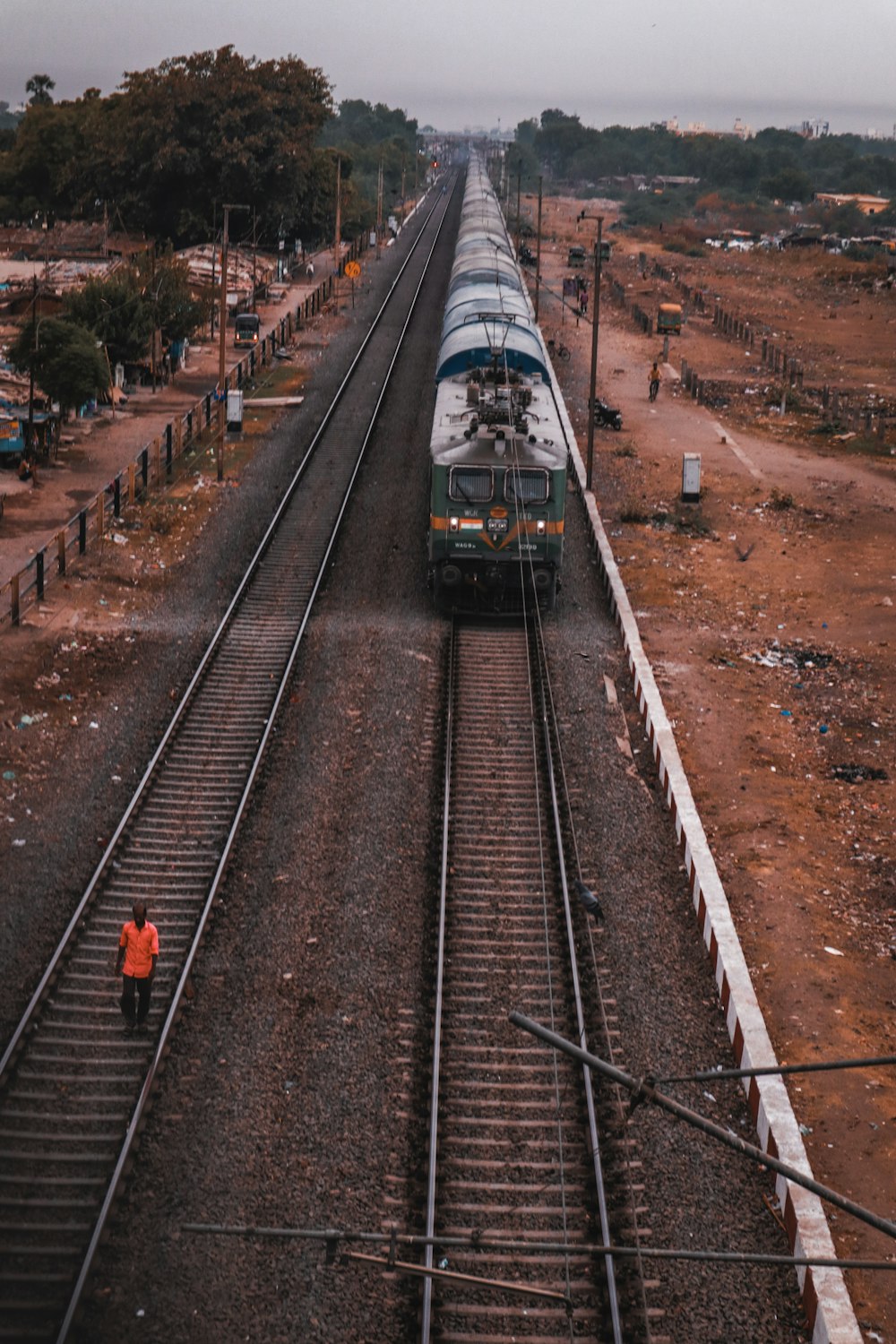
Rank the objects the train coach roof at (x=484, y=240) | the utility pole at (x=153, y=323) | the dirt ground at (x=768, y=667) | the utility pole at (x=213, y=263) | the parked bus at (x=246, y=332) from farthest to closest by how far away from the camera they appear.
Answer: the train coach roof at (x=484, y=240)
the utility pole at (x=213, y=263)
the parked bus at (x=246, y=332)
the utility pole at (x=153, y=323)
the dirt ground at (x=768, y=667)

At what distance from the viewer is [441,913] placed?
1566 centimetres

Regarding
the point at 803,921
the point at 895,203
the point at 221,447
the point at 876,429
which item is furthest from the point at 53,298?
the point at 895,203

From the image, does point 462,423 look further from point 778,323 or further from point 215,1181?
point 778,323

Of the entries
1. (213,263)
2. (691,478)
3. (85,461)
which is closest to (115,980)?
(691,478)

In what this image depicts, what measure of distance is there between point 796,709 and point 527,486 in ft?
19.8

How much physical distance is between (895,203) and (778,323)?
122m

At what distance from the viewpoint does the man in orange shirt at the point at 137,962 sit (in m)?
13.3

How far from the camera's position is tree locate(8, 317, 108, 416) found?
3747 cm

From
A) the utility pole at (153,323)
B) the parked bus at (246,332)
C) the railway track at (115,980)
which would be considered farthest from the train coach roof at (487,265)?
the railway track at (115,980)

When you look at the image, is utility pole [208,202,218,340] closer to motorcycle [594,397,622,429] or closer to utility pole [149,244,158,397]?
utility pole [149,244,158,397]

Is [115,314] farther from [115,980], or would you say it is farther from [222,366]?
[115,980]

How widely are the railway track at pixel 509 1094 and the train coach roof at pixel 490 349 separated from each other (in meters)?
11.6

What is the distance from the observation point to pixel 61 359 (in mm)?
37562

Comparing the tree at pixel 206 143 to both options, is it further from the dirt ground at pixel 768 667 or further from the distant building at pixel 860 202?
the distant building at pixel 860 202
